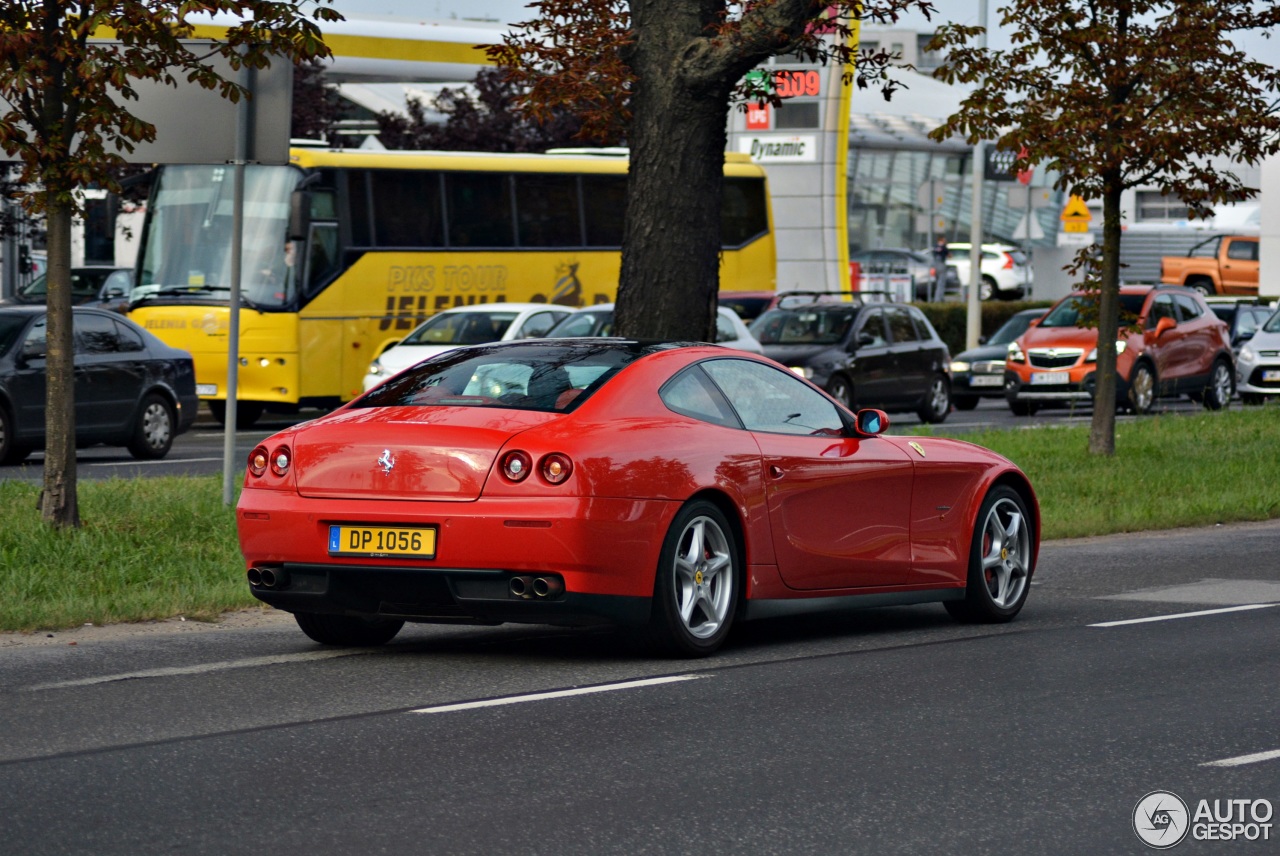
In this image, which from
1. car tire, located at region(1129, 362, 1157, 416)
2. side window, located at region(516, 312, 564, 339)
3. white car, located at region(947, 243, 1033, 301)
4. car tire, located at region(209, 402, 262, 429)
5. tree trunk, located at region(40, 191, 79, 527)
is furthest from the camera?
white car, located at region(947, 243, 1033, 301)

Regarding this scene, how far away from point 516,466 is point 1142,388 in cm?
2288

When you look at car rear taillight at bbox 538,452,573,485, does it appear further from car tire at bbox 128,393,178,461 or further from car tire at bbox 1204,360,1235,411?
car tire at bbox 1204,360,1235,411

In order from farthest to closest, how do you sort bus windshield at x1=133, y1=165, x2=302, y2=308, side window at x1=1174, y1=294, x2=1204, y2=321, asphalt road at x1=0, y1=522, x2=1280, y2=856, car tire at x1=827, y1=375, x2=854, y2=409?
side window at x1=1174, y1=294, x2=1204, y2=321 → bus windshield at x1=133, y1=165, x2=302, y2=308 → car tire at x1=827, y1=375, x2=854, y2=409 → asphalt road at x1=0, y1=522, x2=1280, y2=856

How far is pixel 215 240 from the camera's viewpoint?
27625 millimetres

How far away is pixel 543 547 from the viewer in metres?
8.12

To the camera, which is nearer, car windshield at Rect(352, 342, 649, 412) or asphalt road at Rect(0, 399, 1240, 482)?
car windshield at Rect(352, 342, 649, 412)

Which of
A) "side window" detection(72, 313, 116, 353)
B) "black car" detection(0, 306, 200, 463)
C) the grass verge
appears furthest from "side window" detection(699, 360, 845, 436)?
"side window" detection(72, 313, 116, 353)

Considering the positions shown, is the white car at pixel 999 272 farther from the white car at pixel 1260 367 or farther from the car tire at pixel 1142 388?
the car tire at pixel 1142 388

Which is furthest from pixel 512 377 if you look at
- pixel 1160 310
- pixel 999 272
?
pixel 999 272

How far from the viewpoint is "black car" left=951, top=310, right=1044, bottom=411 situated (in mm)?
32938

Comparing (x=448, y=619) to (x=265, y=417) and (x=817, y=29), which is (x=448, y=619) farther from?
(x=265, y=417)

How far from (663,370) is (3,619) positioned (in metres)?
3.35

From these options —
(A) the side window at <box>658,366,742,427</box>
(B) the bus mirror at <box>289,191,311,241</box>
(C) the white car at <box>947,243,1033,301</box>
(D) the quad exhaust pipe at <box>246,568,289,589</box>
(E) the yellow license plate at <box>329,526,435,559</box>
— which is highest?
(C) the white car at <box>947,243,1033,301</box>

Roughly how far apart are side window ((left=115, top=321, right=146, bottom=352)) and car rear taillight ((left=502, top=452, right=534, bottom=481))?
14.1 m
